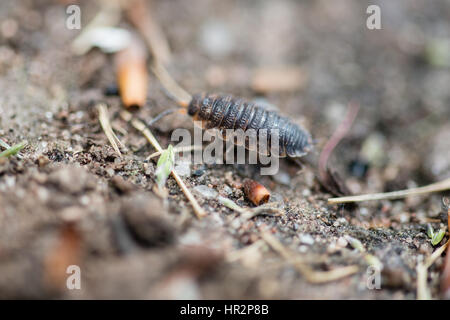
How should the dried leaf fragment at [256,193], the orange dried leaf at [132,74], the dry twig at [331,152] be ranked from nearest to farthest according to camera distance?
the dried leaf fragment at [256,193], the dry twig at [331,152], the orange dried leaf at [132,74]

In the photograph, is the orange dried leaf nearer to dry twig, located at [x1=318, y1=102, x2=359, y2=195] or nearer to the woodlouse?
the woodlouse

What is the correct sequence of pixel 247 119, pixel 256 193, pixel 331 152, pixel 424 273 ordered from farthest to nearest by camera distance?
pixel 331 152, pixel 247 119, pixel 256 193, pixel 424 273

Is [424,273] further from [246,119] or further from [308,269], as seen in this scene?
[246,119]

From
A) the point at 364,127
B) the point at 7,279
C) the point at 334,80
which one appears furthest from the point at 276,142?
the point at 7,279

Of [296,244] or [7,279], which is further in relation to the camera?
[296,244]

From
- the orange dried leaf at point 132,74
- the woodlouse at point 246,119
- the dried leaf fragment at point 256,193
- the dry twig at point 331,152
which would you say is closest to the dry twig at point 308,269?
the dried leaf fragment at point 256,193

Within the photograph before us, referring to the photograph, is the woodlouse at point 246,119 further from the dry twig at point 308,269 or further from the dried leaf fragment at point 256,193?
the dry twig at point 308,269

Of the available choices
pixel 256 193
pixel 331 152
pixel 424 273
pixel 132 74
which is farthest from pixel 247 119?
pixel 424 273
